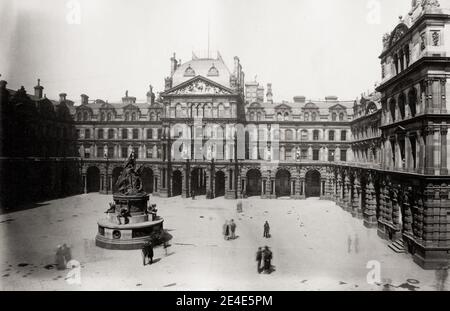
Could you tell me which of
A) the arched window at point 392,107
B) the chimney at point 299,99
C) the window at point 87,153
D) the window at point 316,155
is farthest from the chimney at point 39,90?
the arched window at point 392,107

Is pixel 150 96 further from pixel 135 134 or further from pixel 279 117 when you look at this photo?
pixel 279 117

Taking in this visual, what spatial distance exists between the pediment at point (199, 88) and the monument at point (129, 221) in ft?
88.6

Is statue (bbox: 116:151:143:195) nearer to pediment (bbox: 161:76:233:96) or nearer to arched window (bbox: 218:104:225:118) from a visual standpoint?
arched window (bbox: 218:104:225:118)

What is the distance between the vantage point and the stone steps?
21953 millimetres

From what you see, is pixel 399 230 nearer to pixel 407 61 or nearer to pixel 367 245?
pixel 367 245

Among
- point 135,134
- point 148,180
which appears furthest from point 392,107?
point 148,180

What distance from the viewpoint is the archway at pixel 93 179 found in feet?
181

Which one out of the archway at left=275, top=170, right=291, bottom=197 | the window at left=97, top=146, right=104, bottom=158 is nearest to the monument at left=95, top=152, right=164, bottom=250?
the archway at left=275, top=170, right=291, bottom=197

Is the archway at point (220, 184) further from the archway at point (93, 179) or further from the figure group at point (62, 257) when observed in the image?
the figure group at point (62, 257)

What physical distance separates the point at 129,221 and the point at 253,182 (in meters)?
33.5

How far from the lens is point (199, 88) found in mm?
49531

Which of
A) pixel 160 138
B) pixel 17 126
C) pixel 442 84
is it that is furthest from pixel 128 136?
pixel 442 84

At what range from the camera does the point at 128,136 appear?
5434cm

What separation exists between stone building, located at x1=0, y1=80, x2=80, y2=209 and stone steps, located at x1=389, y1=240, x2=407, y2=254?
38077mm
